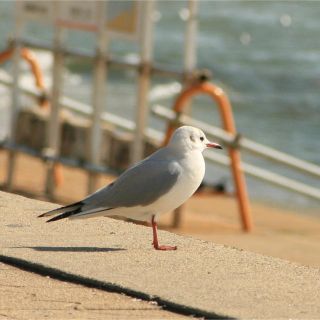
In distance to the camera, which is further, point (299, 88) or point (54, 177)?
point (299, 88)

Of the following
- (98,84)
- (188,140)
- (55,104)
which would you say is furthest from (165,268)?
(55,104)

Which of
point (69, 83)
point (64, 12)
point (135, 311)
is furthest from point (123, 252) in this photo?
point (69, 83)

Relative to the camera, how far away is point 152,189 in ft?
20.8

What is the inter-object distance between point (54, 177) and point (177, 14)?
1082 inches

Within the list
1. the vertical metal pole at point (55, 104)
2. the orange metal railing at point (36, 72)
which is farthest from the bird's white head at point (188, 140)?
the orange metal railing at point (36, 72)

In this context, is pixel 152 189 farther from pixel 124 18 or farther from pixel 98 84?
pixel 98 84

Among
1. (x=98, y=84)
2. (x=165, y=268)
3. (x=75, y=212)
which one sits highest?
(x=98, y=84)

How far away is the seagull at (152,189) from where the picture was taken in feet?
20.7

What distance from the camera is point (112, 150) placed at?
1295 cm

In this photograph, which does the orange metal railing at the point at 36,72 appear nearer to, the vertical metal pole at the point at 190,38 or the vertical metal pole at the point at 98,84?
the vertical metal pole at the point at 98,84

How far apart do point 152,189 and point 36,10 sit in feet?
22.4

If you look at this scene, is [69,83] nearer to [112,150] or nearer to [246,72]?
[246,72]

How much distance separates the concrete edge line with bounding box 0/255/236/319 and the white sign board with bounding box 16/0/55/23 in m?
7.04

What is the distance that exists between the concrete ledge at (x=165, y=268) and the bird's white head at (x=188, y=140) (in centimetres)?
45
